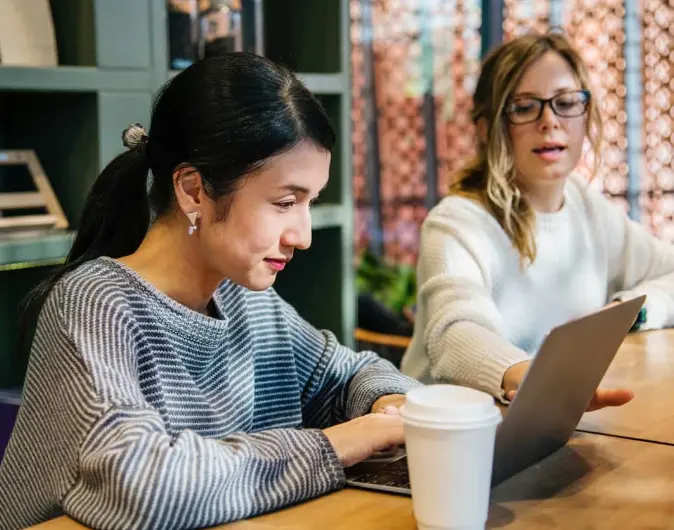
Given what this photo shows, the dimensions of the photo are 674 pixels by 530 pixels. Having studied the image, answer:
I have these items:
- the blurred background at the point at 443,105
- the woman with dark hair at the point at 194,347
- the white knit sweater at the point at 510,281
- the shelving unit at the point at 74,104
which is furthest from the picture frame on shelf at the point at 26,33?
the blurred background at the point at 443,105

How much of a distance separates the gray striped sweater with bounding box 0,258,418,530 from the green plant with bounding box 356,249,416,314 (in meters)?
2.71

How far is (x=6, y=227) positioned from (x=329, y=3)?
1.08 metres

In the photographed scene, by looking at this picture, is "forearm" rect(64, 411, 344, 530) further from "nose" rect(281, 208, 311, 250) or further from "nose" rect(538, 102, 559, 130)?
"nose" rect(538, 102, 559, 130)

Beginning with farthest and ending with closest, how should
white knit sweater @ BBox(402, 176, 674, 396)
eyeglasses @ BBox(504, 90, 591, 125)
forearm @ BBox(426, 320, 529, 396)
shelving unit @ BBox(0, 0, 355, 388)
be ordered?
eyeglasses @ BBox(504, 90, 591, 125) → shelving unit @ BBox(0, 0, 355, 388) → white knit sweater @ BBox(402, 176, 674, 396) → forearm @ BBox(426, 320, 529, 396)

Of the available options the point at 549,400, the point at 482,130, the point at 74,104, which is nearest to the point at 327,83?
the point at 482,130

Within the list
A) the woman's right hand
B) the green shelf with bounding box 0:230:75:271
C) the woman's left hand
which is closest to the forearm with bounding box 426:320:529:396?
the woman's left hand

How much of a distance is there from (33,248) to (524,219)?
1088mm

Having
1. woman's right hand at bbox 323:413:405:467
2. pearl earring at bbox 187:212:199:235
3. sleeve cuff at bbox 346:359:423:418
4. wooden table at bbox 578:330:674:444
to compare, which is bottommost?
wooden table at bbox 578:330:674:444

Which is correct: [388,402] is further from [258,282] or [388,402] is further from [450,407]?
[450,407]

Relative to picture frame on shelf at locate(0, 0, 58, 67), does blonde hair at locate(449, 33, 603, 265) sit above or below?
below

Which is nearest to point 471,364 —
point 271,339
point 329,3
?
point 271,339

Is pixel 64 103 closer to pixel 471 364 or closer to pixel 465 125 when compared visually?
pixel 471 364

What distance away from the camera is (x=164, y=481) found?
1.13 meters

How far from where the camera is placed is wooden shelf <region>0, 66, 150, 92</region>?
2.01 metres
